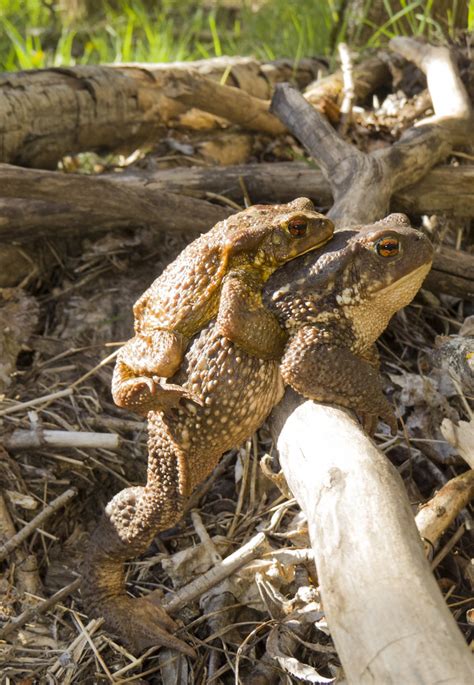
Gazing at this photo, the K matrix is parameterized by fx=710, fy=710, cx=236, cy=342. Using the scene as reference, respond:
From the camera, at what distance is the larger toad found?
216 centimetres

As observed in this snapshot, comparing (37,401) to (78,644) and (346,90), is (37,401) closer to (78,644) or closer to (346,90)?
(78,644)

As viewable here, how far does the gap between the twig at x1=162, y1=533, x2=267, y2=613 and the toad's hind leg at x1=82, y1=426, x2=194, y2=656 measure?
2.2 inches

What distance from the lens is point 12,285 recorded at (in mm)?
3621

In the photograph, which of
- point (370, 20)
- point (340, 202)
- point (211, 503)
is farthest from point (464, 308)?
point (370, 20)

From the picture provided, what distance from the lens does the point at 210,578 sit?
7.95ft

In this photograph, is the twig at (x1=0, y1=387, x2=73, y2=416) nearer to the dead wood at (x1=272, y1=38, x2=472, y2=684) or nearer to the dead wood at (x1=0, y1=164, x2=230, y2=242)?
the dead wood at (x1=0, y1=164, x2=230, y2=242)

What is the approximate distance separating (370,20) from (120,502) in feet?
14.3

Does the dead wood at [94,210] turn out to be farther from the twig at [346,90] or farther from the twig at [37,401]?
the twig at [346,90]

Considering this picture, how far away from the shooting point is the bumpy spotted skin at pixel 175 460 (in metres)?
2.22

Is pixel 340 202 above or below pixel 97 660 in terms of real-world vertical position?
above

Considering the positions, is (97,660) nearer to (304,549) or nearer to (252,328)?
(304,549)

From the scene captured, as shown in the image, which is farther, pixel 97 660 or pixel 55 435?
pixel 55 435

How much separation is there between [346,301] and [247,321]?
33 centimetres

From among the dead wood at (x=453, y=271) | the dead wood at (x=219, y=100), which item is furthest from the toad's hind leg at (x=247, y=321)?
the dead wood at (x=219, y=100)
